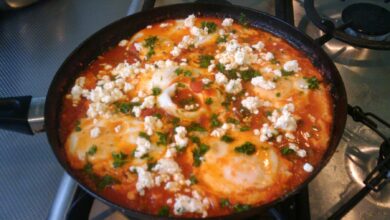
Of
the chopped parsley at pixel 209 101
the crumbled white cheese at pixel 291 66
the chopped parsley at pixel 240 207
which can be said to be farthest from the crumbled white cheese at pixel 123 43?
the chopped parsley at pixel 240 207

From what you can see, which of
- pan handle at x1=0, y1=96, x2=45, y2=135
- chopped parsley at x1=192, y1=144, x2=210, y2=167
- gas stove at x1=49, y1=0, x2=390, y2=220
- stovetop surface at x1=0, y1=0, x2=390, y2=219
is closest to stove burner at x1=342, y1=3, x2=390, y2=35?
gas stove at x1=49, y1=0, x2=390, y2=220

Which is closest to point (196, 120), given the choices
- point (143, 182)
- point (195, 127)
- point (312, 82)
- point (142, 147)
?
point (195, 127)

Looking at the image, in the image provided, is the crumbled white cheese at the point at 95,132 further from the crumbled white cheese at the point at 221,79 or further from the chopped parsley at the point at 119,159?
the crumbled white cheese at the point at 221,79

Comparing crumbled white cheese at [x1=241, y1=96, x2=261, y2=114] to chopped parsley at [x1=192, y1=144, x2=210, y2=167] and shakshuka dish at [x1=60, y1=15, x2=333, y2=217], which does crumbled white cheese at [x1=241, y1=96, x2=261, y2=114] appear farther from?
chopped parsley at [x1=192, y1=144, x2=210, y2=167]

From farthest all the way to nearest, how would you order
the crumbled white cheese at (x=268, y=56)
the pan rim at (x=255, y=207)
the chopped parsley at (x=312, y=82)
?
1. the crumbled white cheese at (x=268, y=56)
2. the chopped parsley at (x=312, y=82)
3. the pan rim at (x=255, y=207)

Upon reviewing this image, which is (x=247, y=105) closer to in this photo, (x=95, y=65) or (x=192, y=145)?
(x=192, y=145)

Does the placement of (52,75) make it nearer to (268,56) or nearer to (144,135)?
(144,135)
